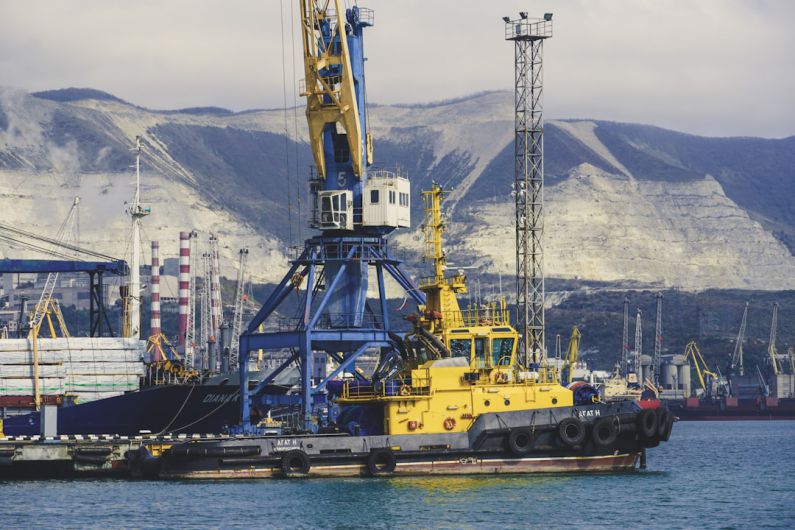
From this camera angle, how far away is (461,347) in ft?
230

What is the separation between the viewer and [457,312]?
71.4 meters

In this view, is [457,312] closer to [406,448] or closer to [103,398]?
[406,448]

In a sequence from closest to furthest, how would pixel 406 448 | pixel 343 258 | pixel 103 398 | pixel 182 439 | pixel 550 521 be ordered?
pixel 550 521, pixel 406 448, pixel 182 439, pixel 343 258, pixel 103 398

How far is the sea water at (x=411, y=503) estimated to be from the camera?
59625 mm

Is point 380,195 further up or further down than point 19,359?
further up

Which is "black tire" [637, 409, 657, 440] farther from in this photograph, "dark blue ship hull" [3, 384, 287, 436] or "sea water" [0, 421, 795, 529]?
"dark blue ship hull" [3, 384, 287, 436]

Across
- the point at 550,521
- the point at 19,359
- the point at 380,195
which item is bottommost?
the point at 550,521

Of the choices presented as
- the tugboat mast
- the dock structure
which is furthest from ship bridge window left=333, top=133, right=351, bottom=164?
the tugboat mast

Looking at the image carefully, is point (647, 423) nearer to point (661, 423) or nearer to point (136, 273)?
point (661, 423)

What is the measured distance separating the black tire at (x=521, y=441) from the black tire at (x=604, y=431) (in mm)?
2920

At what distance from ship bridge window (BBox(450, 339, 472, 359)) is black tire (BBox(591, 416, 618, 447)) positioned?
6262 mm

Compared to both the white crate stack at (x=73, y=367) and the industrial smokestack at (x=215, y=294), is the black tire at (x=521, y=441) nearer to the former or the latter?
→ the white crate stack at (x=73, y=367)

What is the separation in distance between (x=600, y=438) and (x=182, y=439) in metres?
19.2

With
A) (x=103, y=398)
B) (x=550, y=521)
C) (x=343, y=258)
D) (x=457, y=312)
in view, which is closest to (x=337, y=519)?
(x=550, y=521)
